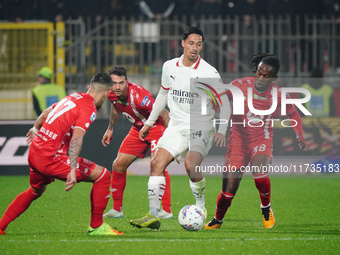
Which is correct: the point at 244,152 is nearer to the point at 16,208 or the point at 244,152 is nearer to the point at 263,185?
the point at 263,185

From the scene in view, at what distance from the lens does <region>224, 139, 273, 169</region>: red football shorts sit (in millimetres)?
7801

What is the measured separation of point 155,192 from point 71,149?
4.23ft

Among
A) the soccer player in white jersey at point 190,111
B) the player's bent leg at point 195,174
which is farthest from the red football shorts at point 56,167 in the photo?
the player's bent leg at point 195,174

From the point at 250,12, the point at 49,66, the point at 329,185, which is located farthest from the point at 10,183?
the point at 250,12

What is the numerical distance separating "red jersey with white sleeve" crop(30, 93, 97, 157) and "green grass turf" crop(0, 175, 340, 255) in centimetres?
92

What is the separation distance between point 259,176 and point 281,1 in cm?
1074

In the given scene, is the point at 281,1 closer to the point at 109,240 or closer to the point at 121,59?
the point at 121,59

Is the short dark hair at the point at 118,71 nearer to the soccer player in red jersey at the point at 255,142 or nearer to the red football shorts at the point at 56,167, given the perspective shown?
the soccer player in red jersey at the point at 255,142

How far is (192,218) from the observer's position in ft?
24.3

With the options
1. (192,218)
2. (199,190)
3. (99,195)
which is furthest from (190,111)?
(99,195)

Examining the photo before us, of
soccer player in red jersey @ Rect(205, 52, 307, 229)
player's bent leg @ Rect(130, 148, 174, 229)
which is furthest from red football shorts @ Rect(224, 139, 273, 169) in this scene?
player's bent leg @ Rect(130, 148, 174, 229)

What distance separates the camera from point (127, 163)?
9258 millimetres

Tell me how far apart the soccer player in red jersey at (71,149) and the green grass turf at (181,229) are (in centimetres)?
46

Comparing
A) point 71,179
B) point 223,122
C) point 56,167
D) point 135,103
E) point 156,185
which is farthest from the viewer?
point 135,103
